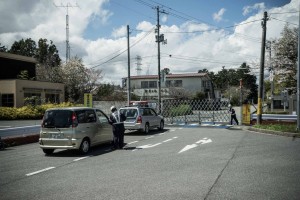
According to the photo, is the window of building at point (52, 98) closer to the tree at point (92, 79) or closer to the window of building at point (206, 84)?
the tree at point (92, 79)

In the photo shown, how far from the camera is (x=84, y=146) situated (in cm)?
1030

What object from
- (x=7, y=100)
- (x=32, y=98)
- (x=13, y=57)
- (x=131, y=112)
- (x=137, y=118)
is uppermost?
(x=13, y=57)

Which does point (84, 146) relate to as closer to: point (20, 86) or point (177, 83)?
point (20, 86)

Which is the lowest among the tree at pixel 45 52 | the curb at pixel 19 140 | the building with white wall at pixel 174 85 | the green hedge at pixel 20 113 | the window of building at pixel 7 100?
the curb at pixel 19 140

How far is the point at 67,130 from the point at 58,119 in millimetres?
534

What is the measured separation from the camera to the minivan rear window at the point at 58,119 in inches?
391

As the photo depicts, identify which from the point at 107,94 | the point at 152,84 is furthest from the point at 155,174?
the point at 152,84

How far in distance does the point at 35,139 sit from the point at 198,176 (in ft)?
33.6

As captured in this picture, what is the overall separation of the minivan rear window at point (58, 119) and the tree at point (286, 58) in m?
27.9

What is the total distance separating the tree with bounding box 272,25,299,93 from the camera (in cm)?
3119

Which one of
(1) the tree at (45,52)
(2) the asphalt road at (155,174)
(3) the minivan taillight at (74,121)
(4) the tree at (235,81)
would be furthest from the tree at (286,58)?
(4) the tree at (235,81)

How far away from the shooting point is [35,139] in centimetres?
1457

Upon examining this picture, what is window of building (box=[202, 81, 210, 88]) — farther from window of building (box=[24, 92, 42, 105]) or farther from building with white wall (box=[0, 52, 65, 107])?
window of building (box=[24, 92, 42, 105])

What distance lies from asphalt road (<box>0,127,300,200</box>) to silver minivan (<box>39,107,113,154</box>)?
0.43 m
